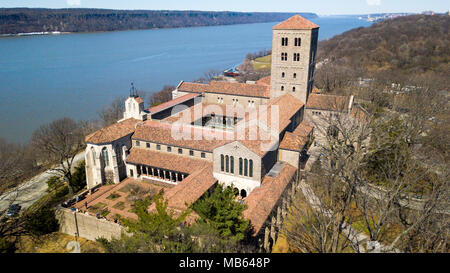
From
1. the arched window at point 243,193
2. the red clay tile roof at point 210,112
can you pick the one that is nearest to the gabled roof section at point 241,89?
the red clay tile roof at point 210,112

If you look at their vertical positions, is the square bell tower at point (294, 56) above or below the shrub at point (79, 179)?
Answer: above

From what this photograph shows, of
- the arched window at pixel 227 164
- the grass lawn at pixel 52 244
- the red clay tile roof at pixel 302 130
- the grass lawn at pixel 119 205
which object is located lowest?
the grass lawn at pixel 52 244

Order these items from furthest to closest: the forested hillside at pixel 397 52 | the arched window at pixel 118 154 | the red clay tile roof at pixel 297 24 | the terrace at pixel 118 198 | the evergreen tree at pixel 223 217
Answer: the forested hillside at pixel 397 52 < the red clay tile roof at pixel 297 24 < the arched window at pixel 118 154 < the terrace at pixel 118 198 < the evergreen tree at pixel 223 217

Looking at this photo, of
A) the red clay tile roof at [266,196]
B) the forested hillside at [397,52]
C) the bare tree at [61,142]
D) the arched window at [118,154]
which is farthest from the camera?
the forested hillside at [397,52]

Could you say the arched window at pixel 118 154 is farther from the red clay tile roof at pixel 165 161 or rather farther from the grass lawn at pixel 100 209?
the grass lawn at pixel 100 209

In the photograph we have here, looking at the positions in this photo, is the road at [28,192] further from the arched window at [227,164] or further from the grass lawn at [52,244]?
the arched window at [227,164]

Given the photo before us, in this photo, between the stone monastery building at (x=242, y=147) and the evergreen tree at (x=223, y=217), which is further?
the stone monastery building at (x=242, y=147)

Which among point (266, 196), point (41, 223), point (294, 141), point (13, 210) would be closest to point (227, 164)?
point (266, 196)
